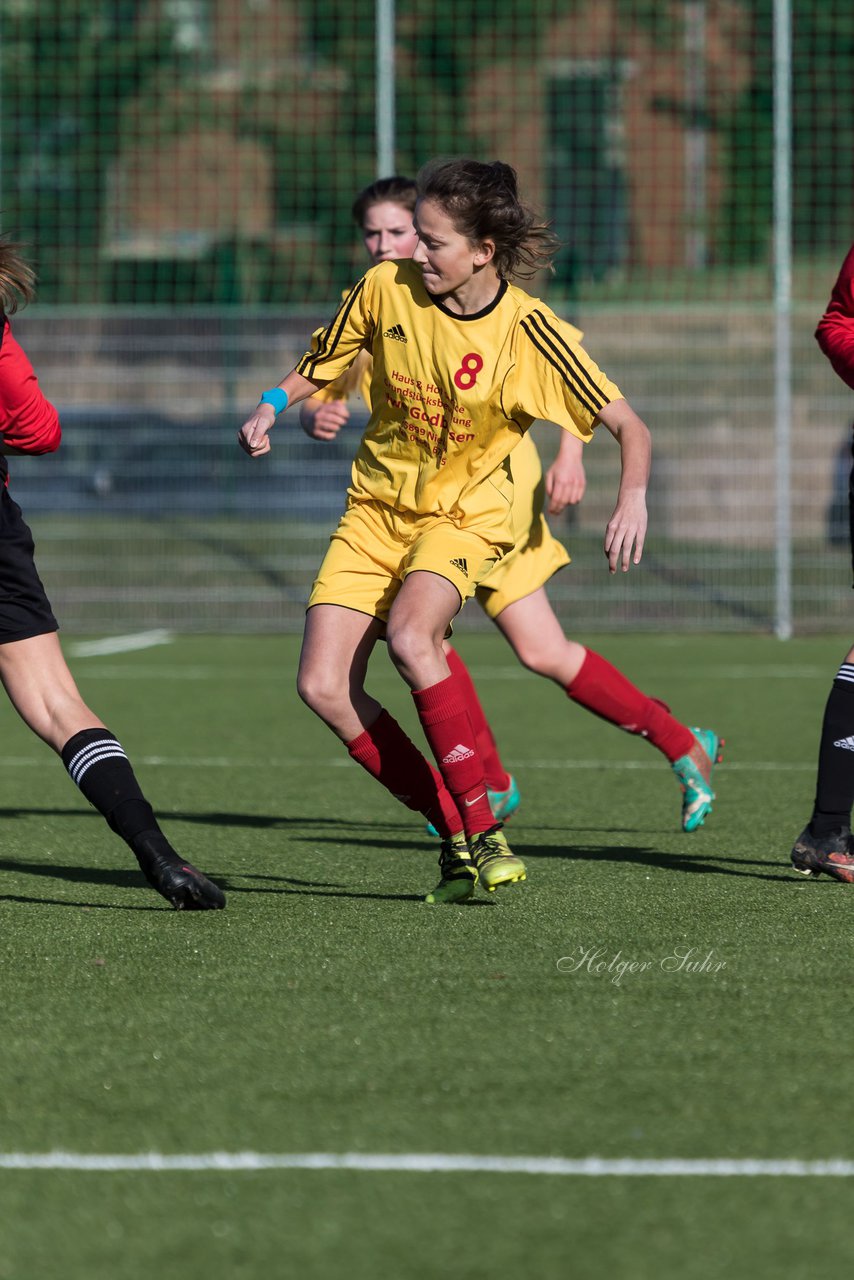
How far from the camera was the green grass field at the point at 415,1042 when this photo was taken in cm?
263

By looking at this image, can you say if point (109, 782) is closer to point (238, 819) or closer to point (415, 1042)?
point (415, 1042)

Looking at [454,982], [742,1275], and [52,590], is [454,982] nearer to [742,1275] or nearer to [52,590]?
[742,1275]

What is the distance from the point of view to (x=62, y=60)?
21.1 metres

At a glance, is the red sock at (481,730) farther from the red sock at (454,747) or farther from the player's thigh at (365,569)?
the red sock at (454,747)

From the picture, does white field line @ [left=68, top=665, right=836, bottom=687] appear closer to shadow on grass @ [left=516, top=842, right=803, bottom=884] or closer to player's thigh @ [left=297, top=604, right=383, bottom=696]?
shadow on grass @ [left=516, top=842, right=803, bottom=884]

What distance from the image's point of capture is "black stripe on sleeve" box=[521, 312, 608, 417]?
16.1ft

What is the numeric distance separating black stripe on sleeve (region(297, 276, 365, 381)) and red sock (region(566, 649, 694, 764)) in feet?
4.76

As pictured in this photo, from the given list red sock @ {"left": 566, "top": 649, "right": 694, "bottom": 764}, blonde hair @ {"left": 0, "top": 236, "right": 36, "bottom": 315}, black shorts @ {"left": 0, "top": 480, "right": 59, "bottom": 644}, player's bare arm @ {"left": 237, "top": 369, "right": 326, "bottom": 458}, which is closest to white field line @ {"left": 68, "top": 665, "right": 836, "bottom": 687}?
red sock @ {"left": 566, "top": 649, "right": 694, "bottom": 764}

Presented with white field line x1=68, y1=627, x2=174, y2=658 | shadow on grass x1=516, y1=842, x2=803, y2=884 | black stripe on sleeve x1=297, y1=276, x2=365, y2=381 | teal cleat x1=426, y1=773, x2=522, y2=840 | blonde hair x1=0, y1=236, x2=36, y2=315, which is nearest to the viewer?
blonde hair x1=0, y1=236, x2=36, y2=315

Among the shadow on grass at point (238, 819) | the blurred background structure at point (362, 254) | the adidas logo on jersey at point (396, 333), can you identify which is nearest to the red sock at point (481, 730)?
the shadow on grass at point (238, 819)

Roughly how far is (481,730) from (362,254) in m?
12.4

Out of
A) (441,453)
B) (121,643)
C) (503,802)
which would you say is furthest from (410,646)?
(121,643)

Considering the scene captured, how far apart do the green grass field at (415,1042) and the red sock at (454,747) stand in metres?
0.27

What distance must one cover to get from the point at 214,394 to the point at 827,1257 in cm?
1308
